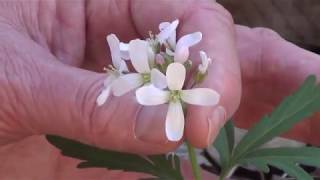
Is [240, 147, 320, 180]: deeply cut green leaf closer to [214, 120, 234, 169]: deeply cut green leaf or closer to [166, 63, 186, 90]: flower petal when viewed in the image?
[214, 120, 234, 169]: deeply cut green leaf

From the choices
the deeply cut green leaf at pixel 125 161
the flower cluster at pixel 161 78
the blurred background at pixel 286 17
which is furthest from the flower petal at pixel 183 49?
the blurred background at pixel 286 17

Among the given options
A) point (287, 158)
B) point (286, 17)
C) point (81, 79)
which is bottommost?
point (286, 17)

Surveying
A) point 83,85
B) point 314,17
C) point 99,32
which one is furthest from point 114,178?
point 314,17

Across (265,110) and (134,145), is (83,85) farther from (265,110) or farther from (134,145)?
(265,110)

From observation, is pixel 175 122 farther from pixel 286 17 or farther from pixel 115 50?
pixel 286 17

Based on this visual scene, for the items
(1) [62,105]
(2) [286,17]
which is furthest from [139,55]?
(2) [286,17]

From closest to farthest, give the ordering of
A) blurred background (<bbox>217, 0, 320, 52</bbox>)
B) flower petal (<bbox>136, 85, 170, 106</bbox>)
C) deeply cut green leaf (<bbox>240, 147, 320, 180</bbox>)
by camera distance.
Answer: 1. flower petal (<bbox>136, 85, 170, 106</bbox>)
2. deeply cut green leaf (<bbox>240, 147, 320, 180</bbox>)
3. blurred background (<bbox>217, 0, 320, 52</bbox>)

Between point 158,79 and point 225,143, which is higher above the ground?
point 158,79

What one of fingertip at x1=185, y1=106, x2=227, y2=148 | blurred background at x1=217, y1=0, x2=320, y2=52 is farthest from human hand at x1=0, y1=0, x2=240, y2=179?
blurred background at x1=217, y1=0, x2=320, y2=52
